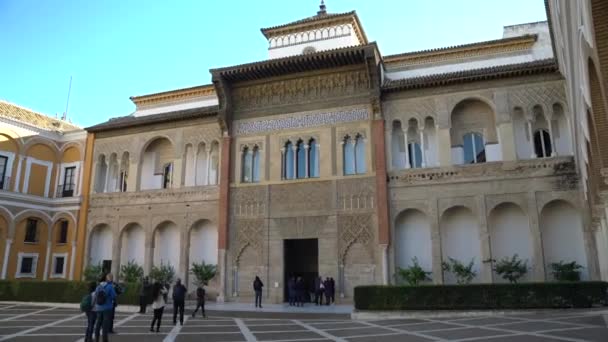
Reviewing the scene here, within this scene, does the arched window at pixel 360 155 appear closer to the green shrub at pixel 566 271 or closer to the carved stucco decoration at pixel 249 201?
the carved stucco decoration at pixel 249 201

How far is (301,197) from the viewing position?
20.1 meters

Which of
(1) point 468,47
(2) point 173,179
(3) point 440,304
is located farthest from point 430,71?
(2) point 173,179

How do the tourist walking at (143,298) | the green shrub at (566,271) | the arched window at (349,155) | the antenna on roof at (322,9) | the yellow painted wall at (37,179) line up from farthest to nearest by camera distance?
the antenna on roof at (322,9)
the yellow painted wall at (37,179)
the arched window at (349,155)
the tourist walking at (143,298)
the green shrub at (566,271)

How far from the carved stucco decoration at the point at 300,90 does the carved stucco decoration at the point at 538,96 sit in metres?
6.00

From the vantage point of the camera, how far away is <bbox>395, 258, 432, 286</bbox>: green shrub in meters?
17.5

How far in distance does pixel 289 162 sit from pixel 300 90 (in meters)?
3.37

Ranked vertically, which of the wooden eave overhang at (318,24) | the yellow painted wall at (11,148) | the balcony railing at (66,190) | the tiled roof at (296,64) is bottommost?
the balcony railing at (66,190)

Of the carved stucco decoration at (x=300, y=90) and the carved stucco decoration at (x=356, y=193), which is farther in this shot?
the carved stucco decoration at (x=300, y=90)

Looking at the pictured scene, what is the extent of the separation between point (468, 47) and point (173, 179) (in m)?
15.3

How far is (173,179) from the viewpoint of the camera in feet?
75.9

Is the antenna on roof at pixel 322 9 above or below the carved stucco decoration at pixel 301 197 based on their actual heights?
above

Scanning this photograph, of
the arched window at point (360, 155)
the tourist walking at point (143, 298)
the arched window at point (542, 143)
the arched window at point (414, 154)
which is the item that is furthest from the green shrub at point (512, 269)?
the tourist walking at point (143, 298)

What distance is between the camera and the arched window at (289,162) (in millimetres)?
20844

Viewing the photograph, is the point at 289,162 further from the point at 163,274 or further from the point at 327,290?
the point at 163,274
